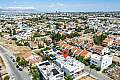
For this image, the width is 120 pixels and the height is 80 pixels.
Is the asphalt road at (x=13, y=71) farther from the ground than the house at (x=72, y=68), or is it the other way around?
the house at (x=72, y=68)

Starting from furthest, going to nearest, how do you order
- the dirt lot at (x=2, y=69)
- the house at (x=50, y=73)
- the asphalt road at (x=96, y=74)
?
the dirt lot at (x=2, y=69)
the asphalt road at (x=96, y=74)
the house at (x=50, y=73)

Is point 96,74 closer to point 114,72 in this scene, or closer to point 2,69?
point 114,72

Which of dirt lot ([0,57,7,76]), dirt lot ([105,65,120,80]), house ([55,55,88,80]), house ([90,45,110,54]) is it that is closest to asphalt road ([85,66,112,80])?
dirt lot ([105,65,120,80])

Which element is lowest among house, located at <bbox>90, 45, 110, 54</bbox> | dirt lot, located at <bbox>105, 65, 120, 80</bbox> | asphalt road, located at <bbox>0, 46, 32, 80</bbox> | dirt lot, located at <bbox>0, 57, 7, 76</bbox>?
asphalt road, located at <bbox>0, 46, 32, 80</bbox>

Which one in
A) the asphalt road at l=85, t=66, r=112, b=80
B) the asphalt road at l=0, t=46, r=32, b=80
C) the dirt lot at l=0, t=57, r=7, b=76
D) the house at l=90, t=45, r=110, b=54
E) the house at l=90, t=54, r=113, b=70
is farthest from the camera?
the house at l=90, t=45, r=110, b=54

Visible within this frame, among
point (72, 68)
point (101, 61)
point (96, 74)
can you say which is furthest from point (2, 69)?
point (101, 61)

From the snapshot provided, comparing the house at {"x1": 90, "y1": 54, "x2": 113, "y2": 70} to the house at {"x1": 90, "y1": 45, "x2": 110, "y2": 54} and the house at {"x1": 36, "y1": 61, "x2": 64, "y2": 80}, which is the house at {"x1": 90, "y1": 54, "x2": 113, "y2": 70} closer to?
the house at {"x1": 90, "y1": 45, "x2": 110, "y2": 54}

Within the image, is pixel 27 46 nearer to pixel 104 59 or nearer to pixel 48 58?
pixel 48 58

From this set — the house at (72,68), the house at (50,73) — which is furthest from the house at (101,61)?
the house at (50,73)

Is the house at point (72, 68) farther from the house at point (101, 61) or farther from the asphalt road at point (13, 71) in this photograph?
the asphalt road at point (13, 71)

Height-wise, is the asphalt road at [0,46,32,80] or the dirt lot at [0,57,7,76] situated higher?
the dirt lot at [0,57,7,76]

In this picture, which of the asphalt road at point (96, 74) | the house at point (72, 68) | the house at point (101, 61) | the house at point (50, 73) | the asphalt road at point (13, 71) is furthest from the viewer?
the house at point (101, 61)

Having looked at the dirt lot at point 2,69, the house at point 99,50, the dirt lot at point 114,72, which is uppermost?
the house at point 99,50
